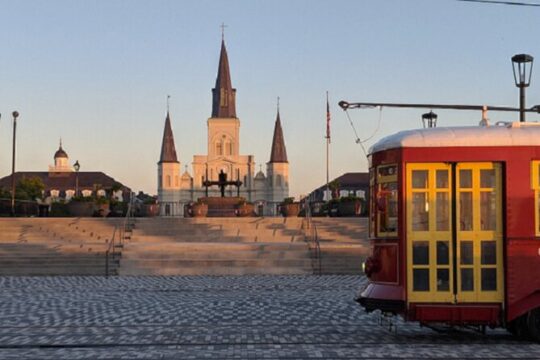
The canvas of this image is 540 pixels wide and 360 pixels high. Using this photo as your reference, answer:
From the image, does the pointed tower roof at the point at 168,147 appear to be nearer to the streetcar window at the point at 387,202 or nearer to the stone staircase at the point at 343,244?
the stone staircase at the point at 343,244

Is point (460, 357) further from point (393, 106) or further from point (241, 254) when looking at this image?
point (241, 254)

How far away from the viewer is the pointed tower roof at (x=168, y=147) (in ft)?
474

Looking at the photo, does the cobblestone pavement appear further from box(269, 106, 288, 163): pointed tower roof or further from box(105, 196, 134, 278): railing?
box(269, 106, 288, 163): pointed tower roof

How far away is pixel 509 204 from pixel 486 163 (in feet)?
2.04

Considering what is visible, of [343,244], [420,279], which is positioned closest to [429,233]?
[420,279]

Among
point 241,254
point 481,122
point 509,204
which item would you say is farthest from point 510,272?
point 241,254

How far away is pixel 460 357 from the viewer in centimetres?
985

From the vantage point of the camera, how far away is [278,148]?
14475cm

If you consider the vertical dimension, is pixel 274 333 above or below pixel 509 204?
below

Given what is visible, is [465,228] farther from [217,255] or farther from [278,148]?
[278,148]

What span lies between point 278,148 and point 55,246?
11610cm

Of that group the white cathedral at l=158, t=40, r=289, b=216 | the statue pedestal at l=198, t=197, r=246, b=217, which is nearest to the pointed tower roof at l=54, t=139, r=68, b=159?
the white cathedral at l=158, t=40, r=289, b=216

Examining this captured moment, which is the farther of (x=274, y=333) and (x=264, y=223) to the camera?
(x=264, y=223)

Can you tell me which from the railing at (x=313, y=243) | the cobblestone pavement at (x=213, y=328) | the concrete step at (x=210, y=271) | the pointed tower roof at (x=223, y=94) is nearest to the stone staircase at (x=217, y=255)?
the concrete step at (x=210, y=271)
